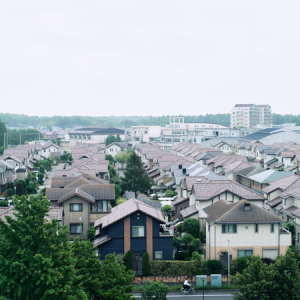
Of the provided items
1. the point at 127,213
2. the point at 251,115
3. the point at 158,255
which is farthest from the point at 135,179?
the point at 251,115

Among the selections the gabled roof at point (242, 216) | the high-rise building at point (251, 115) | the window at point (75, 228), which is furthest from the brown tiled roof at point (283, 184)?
the high-rise building at point (251, 115)

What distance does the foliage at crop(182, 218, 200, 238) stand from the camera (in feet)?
94.7

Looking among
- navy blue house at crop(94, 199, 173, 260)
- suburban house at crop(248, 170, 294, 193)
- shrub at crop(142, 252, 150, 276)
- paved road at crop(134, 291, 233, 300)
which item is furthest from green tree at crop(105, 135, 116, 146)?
paved road at crop(134, 291, 233, 300)

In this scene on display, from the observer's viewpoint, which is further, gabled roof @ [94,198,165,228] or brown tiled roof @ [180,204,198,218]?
brown tiled roof @ [180,204,198,218]

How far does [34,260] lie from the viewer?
44.7 feet

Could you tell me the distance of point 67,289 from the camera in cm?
1376

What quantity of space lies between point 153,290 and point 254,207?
30.1 feet

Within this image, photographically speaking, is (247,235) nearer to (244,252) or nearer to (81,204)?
(244,252)

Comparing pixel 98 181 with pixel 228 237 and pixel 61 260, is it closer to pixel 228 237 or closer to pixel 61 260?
pixel 228 237

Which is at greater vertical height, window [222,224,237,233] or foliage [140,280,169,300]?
window [222,224,237,233]

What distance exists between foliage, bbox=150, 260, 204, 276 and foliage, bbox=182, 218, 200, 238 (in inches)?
220

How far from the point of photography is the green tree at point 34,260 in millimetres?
13477

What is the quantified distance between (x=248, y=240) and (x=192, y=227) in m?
5.11

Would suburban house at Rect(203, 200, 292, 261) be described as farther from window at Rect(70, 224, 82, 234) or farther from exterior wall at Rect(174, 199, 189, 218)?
exterior wall at Rect(174, 199, 189, 218)
